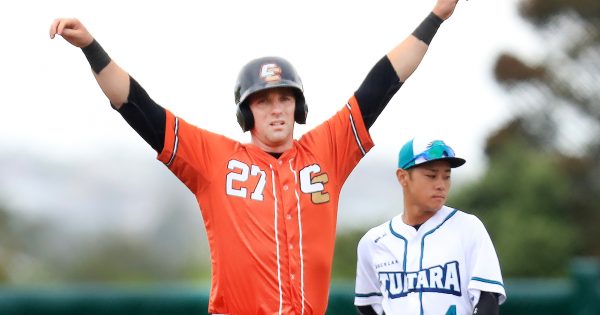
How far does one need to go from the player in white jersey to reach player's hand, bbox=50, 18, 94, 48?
5.57ft

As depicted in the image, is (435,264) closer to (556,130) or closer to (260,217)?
(260,217)

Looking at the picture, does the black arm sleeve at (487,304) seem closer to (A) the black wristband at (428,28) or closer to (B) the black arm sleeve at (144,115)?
(A) the black wristband at (428,28)

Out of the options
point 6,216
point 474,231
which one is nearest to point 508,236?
point 474,231

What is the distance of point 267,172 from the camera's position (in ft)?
19.4

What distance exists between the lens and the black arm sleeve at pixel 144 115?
5680 mm

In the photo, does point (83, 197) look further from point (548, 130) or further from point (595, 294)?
point (595, 294)

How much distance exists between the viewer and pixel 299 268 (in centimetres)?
585

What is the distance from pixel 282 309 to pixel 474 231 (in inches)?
40.5

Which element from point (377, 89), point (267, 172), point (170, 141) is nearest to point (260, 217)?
point (267, 172)

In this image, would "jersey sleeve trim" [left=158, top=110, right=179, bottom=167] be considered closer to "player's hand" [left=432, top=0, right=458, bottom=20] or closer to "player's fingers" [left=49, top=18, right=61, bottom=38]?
"player's fingers" [left=49, top=18, right=61, bottom=38]

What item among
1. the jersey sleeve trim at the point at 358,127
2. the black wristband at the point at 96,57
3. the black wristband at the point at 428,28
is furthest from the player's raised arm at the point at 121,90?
the black wristband at the point at 428,28

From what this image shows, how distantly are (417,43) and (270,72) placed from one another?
71 cm

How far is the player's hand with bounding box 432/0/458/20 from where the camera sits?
6109 mm

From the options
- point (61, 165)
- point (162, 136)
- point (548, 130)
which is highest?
point (61, 165)
